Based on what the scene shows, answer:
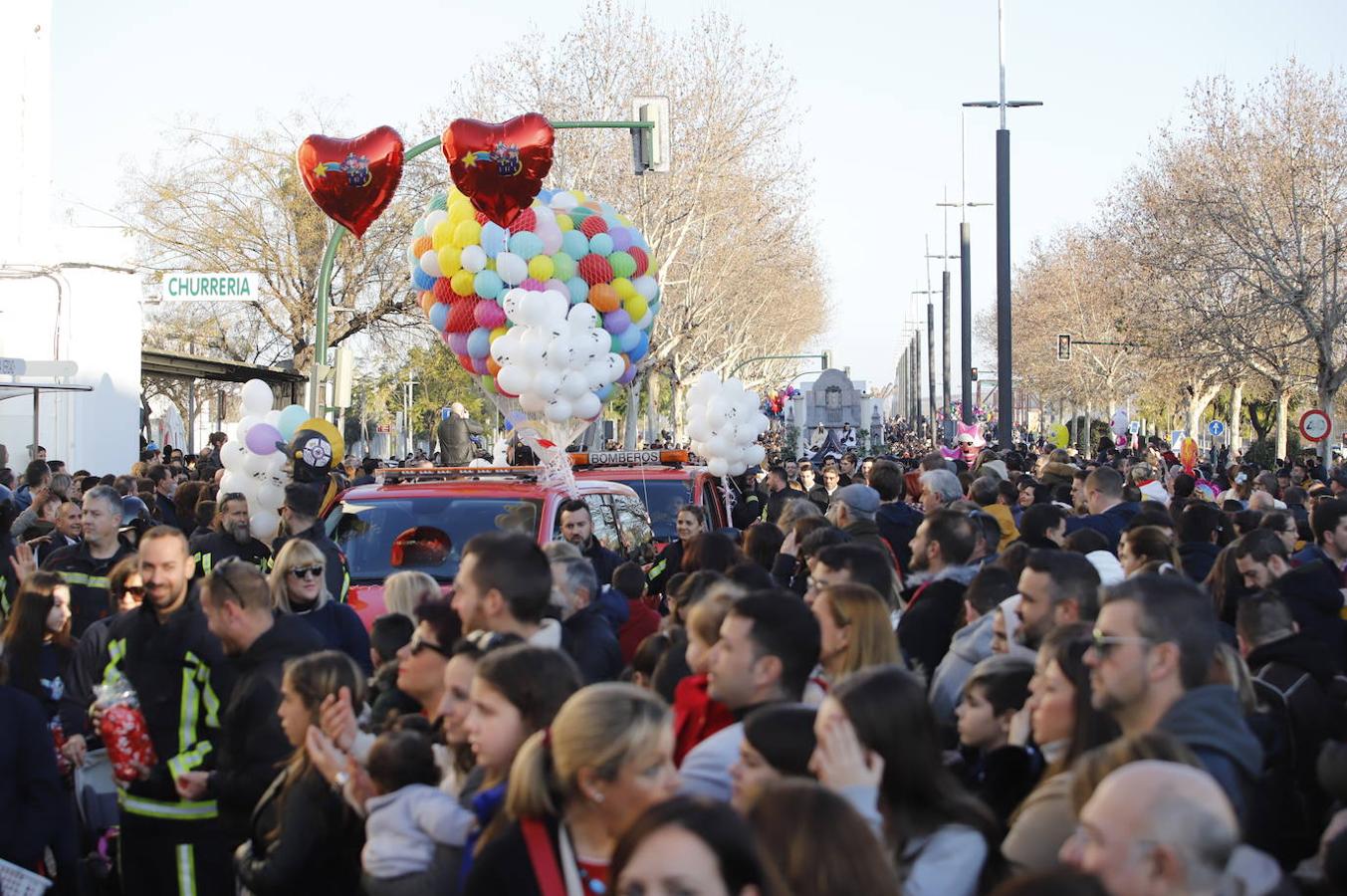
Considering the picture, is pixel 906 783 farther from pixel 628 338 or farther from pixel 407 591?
pixel 628 338

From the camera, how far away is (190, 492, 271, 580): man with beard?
9312 millimetres

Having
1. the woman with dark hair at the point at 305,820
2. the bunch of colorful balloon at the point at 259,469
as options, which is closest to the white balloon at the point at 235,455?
the bunch of colorful balloon at the point at 259,469

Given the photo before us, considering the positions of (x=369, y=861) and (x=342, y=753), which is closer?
(x=369, y=861)

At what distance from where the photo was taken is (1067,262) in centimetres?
7081

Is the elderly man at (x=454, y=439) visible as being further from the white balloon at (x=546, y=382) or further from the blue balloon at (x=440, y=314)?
the white balloon at (x=546, y=382)

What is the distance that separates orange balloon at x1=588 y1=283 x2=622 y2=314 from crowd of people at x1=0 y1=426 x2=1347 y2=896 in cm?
735

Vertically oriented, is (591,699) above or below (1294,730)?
above

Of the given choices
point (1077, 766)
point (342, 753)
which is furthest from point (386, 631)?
point (1077, 766)

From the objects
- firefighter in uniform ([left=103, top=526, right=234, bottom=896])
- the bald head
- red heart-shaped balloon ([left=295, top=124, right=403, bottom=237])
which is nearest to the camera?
the bald head

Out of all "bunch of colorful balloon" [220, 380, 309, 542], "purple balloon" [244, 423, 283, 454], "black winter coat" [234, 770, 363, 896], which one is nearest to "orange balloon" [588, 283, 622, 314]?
"bunch of colorful balloon" [220, 380, 309, 542]

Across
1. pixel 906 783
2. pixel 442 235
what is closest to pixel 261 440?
pixel 442 235

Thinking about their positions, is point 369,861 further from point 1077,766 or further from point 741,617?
point 1077,766

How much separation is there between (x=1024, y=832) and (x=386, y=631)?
10.6 feet

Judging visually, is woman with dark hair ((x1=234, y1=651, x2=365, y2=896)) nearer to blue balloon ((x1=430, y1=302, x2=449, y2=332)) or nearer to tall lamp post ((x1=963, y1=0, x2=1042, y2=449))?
blue balloon ((x1=430, y1=302, x2=449, y2=332))
